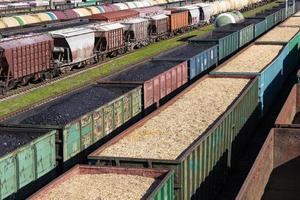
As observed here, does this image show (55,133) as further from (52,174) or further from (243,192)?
(243,192)

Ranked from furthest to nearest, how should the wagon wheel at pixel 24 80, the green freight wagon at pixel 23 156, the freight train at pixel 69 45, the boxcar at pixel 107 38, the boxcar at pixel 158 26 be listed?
the boxcar at pixel 158 26 → the boxcar at pixel 107 38 → the wagon wheel at pixel 24 80 → the freight train at pixel 69 45 → the green freight wagon at pixel 23 156

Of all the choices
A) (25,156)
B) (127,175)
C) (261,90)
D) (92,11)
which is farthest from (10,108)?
(92,11)

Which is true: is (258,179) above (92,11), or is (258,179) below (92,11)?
below

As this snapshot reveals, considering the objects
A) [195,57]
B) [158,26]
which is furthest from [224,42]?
[158,26]

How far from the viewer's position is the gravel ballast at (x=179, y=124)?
15.5 metres

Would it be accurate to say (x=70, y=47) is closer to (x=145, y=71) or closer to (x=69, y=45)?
(x=69, y=45)

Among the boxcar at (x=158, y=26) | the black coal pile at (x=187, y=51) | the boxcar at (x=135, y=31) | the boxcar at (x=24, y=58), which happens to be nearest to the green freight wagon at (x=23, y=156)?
the black coal pile at (x=187, y=51)

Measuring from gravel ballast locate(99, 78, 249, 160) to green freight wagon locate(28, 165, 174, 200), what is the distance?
132 centimetres

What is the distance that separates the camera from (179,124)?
717 inches

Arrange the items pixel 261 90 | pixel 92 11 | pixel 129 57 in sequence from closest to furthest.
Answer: pixel 261 90 → pixel 129 57 → pixel 92 11

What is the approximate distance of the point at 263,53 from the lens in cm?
3375

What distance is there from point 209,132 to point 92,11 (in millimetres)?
62246

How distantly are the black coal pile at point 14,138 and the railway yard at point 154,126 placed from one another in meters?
0.06

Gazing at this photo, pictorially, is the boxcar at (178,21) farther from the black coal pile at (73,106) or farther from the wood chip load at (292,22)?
the black coal pile at (73,106)
